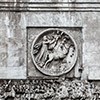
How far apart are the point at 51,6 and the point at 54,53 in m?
1.15

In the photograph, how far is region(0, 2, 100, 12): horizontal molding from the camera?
1526cm

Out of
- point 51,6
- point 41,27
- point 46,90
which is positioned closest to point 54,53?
point 41,27

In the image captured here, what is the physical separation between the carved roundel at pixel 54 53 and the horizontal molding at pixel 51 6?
0.56 meters

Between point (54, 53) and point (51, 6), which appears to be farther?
point (51, 6)

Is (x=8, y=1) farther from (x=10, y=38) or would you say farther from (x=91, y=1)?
(x=91, y=1)

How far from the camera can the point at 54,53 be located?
15.1 m

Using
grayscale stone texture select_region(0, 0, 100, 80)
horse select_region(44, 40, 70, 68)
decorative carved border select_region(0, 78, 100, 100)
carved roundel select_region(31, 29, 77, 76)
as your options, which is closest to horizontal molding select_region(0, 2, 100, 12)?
grayscale stone texture select_region(0, 0, 100, 80)

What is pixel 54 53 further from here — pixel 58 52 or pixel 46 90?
pixel 46 90

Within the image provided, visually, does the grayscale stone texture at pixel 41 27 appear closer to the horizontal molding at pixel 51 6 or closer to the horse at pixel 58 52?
the horizontal molding at pixel 51 6

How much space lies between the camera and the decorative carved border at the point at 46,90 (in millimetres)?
14820

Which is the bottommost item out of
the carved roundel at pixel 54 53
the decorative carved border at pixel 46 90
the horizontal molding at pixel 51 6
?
the decorative carved border at pixel 46 90

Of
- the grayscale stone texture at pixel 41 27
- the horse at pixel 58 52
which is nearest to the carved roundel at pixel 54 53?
the horse at pixel 58 52

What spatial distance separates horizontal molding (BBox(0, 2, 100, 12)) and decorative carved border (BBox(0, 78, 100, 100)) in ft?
5.77

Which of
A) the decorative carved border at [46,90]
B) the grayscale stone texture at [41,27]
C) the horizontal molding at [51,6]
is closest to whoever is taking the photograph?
the decorative carved border at [46,90]
